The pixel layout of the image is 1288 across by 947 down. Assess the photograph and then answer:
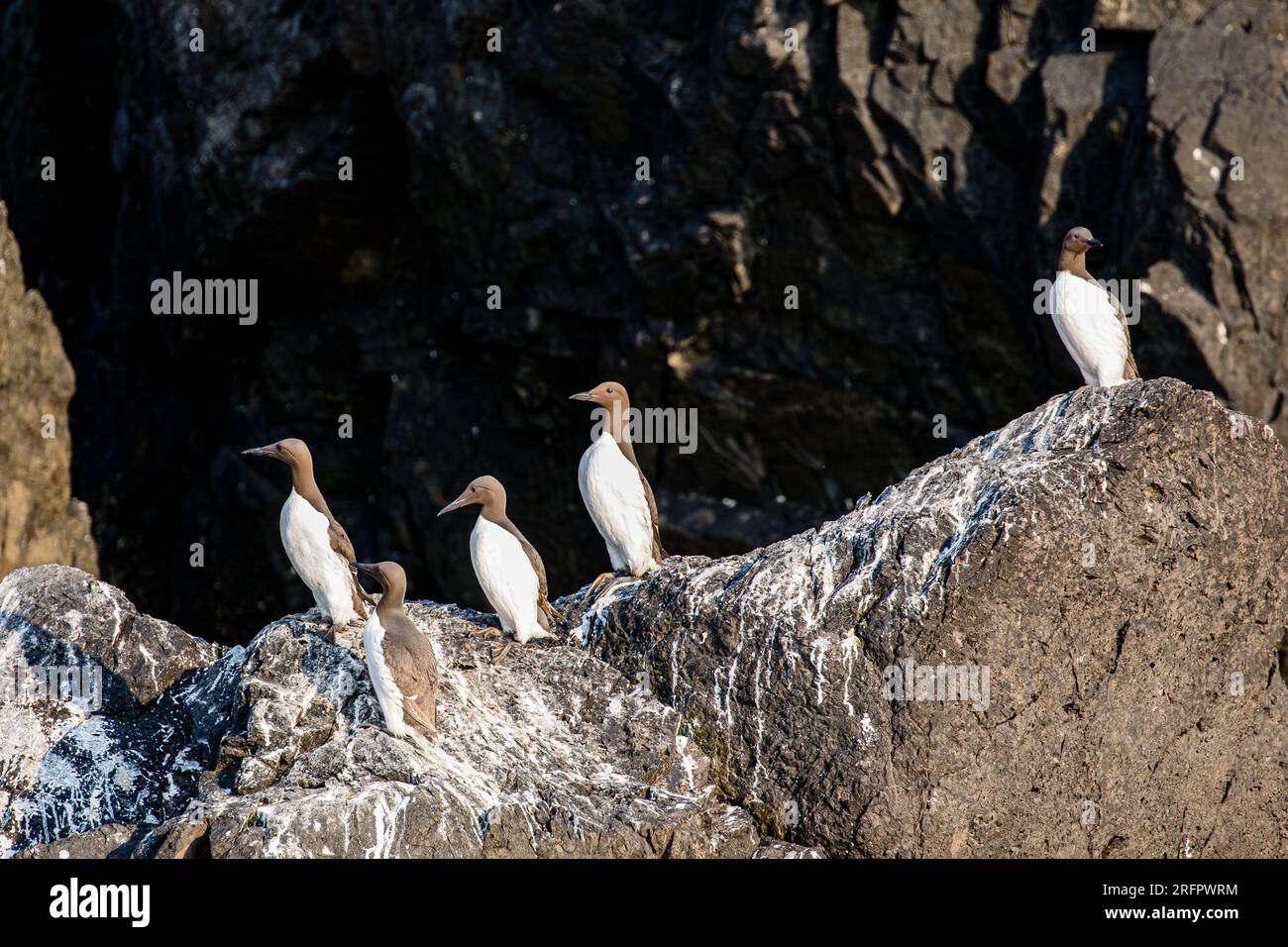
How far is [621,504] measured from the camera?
37.4ft

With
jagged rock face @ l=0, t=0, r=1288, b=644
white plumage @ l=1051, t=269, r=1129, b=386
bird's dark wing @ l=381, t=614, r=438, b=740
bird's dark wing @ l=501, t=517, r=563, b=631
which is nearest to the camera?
bird's dark wing @ l=381, t=614, r=438, b=740

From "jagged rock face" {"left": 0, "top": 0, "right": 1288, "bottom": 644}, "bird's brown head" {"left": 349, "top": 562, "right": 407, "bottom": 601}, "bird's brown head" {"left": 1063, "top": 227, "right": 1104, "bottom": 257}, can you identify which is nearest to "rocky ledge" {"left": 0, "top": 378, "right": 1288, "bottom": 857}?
"bird's brown head" {"left": 349, "top": 562, "right": 407, "bottom": 601}

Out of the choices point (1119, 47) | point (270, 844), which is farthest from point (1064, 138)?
point (270, 844)

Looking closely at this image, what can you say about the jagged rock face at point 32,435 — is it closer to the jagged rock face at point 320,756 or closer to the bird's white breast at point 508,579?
the jagged rock face at point 320,756

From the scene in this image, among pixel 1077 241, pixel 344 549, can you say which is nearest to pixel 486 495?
pixel 344 549

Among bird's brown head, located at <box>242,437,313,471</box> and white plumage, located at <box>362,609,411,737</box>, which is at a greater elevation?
bird's brown head, located at <box>242,437,313,471</box>

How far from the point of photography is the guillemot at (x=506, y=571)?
34.2ft

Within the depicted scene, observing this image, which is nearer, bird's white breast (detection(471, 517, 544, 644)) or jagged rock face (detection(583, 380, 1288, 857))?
jagged rock face (detection(583, 380, 1288, 857))

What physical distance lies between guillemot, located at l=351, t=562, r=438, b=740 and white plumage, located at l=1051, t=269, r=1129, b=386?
5.07m

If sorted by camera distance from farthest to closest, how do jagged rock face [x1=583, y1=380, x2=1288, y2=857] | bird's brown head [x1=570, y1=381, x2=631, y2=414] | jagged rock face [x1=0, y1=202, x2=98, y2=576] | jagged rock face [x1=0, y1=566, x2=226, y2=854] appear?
jagged rock face [x1=0, y1=202, x2=98, y2=576] < bird's brown head [x1=570, y1=381, x2=631, y2=414] < jagged rock face [x1=0, y1=566, x2=226, y2=854] < jagged rock face [x1=583, y1=380, x2=1288, y2=857]

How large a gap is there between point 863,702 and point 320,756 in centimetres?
317

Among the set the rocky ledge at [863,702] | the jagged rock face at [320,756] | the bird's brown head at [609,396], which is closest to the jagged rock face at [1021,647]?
the rocky ledge at [863,702]

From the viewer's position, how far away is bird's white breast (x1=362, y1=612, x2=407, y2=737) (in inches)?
363

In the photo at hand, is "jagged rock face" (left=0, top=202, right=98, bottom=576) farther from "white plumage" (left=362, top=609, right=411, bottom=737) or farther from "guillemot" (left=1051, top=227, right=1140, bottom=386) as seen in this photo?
"guillemot" (left=1051, top=227, right=1140, bottom=386)
